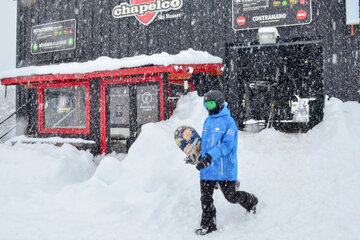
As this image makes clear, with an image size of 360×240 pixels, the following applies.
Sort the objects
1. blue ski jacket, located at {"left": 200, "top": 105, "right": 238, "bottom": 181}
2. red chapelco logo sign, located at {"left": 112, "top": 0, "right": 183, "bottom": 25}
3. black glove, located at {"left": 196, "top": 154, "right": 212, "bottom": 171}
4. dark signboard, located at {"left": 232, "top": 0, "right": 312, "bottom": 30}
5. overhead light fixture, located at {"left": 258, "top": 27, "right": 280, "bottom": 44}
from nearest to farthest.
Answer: black glove, located at {"left": 196, "top": 154, "right": 212, "bottom": 171} → blue ski jacket, located at {"left": 200, "top": 105, "right": 238, "bottom": 181} → overhead light fixture, located at {"left": 258, "top": 27, "right": 280, "bottom": 44} → dark signboard, located at {"left": 232, "top": 0, "right": 312, "bottom": 30} → red chapelco logo sign, located at {"left": 112, "top": 0, "right": 183, "bottom": 25}

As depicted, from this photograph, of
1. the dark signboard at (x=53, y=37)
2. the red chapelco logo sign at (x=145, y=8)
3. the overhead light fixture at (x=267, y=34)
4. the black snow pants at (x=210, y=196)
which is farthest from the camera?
the dark signboard at (x=53, y=37)

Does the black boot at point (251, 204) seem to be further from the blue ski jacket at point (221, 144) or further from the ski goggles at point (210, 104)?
the ski goggles at point (210, 104)

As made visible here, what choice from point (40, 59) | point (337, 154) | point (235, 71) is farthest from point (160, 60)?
point (40, 59)

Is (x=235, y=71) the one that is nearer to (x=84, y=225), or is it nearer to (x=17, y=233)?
(x=84, y=225)

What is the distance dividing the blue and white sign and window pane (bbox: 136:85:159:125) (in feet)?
18.4

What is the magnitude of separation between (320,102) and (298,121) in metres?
2.46

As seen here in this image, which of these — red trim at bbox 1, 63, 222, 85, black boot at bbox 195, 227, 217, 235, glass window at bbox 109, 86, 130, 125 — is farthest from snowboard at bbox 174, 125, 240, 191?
glass window at bbox 109, 86, 130, 125

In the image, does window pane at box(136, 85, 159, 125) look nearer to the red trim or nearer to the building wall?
the red trim

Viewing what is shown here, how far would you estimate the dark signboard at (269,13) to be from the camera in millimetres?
9141

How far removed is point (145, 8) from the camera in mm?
11203

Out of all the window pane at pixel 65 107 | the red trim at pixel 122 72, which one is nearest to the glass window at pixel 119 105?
the red trim at pixel 122 72

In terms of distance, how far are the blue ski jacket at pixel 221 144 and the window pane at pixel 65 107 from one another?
711cm

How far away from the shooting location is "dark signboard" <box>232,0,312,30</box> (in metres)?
9.14

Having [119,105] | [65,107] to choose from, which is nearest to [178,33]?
[119,105]
